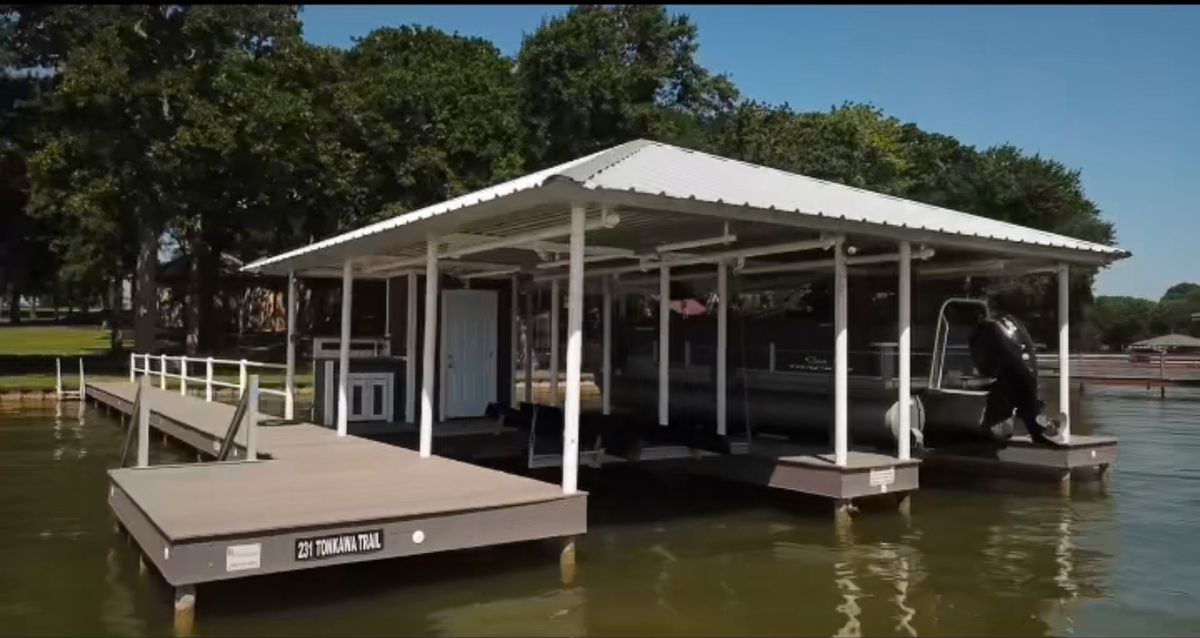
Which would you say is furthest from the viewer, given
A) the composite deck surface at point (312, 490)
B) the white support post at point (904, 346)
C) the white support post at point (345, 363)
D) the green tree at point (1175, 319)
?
the green tree at point (1175, 319)

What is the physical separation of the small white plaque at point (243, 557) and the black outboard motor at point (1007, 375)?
7.88 metres

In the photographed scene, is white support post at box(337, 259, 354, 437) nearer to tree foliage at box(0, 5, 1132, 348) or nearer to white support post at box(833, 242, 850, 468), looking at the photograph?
white support post at box(833, 242, 850, 468)

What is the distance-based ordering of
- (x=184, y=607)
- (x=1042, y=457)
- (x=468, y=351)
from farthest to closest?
1. (x=468, y=351)
2. (x=1042, y=457)
3. (x=184, y=607)

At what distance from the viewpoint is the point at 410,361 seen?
1368cm

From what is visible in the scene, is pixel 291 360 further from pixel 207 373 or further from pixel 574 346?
pixel 574 346

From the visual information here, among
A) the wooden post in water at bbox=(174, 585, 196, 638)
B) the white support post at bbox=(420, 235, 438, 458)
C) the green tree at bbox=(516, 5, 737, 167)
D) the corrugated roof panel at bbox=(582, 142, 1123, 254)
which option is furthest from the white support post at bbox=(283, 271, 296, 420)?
the green tree at bbox=(516, 5, 737, 167)

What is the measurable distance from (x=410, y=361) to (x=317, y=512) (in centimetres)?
737

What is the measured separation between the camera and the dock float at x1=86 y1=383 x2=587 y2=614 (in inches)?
228

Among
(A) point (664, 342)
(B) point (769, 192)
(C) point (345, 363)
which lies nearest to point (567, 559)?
(B) point (769, 192)

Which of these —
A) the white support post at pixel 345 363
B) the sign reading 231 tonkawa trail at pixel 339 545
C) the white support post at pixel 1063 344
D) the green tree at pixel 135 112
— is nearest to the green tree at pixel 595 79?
the green tree at pixel 135 112

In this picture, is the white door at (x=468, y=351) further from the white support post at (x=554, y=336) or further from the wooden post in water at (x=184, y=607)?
the wooden post in water at (x=184, y=607)

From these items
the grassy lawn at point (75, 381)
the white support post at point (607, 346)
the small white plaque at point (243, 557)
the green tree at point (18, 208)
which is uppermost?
the green tree at point (18, 208)

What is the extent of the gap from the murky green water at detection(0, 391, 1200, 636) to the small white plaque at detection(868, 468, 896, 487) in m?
0.38

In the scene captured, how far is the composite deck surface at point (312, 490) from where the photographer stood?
6176 mm
